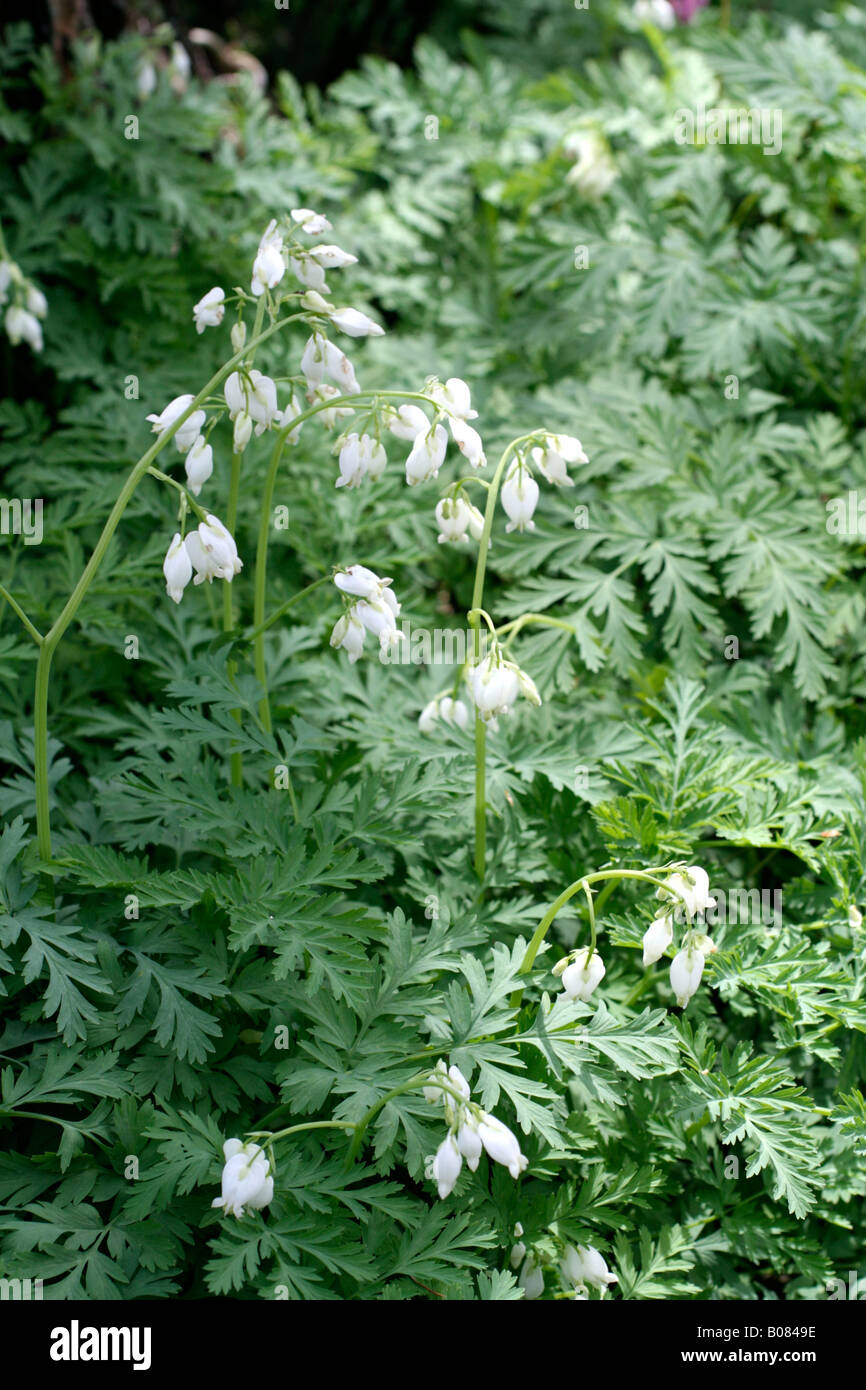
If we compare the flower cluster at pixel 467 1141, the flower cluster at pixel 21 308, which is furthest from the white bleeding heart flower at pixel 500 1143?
the flower cluster at pixel 21 308

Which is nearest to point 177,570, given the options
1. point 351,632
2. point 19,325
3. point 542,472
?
point 351,632

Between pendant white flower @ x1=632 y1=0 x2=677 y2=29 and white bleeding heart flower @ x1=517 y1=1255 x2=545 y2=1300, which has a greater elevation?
pendant white flower @ x1=632 y1=0 x2=677 y2=29

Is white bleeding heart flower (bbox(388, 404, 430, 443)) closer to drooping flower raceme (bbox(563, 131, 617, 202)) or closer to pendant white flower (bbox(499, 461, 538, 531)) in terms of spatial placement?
pendant white flower (bbox(499, 461, 538, 531))

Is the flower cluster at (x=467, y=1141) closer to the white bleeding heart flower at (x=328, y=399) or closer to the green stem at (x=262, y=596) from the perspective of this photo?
the green stem at (x=262, y=596)

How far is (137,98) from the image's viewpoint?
13.6 feet

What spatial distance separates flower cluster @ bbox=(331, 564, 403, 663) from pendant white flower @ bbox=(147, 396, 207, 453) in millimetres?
392

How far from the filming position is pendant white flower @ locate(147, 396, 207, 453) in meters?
2.23

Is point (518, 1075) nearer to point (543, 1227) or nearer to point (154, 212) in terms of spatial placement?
point (543, 1227)

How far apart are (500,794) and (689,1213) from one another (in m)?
1.00

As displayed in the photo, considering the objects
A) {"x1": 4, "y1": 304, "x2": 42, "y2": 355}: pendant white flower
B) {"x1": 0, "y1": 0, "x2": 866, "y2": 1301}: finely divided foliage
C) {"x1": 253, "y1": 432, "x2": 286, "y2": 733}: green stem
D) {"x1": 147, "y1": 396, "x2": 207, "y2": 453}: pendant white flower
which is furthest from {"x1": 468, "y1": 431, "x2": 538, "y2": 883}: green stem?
{"x1": 4, "y1": 304, "x2": 42, "y2": 355}: pendant white flower

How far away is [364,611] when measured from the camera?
89.1 inches

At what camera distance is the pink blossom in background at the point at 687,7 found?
5375mm

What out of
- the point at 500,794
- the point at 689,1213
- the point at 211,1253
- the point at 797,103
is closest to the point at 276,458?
the point at 500,794

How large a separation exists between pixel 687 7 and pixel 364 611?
4522 mm
